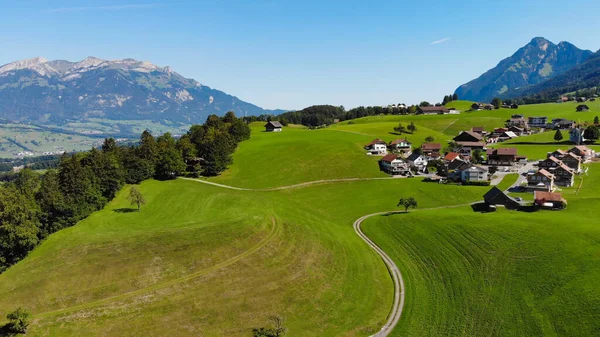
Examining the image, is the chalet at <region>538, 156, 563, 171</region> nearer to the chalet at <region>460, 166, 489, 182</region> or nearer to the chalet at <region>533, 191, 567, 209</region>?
the chalet at <region>460, 166, 489, 182</region>

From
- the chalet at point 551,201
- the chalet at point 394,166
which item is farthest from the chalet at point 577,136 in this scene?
the chalet at point 551,201

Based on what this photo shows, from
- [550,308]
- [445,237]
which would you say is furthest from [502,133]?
[550,308]

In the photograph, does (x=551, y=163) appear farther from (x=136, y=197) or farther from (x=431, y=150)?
(x=136, y=197)

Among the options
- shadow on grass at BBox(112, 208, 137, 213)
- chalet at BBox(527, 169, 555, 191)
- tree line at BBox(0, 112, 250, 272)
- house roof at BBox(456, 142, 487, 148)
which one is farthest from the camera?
house roof at BBox(456, 142, 487, 148)

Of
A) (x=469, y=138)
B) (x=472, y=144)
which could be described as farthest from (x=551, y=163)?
(x=469, y=138)

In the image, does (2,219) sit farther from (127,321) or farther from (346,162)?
(346,162)

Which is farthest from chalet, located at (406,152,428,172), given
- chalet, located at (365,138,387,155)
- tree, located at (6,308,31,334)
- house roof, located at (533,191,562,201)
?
tree, located at (6,308,31,334)
